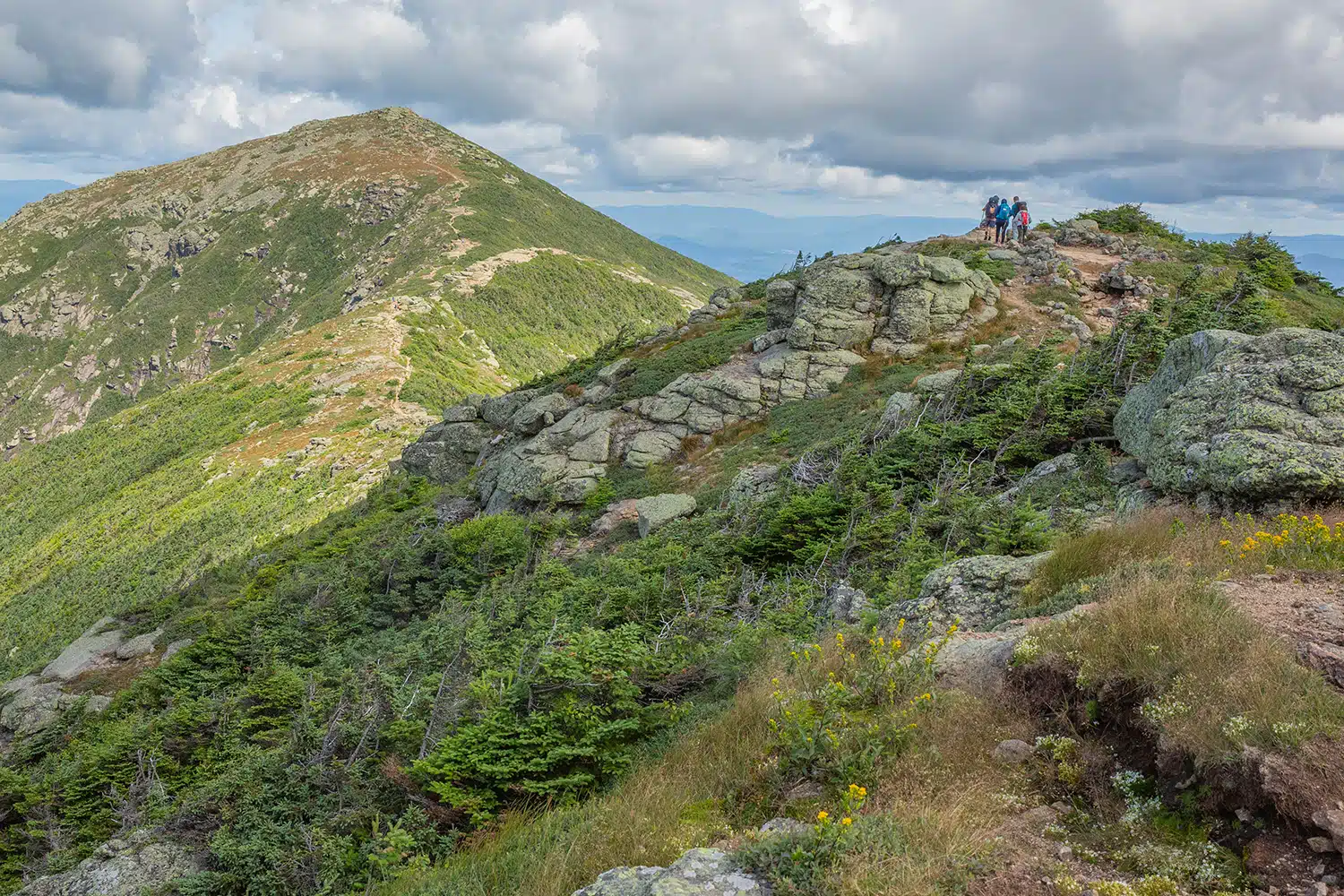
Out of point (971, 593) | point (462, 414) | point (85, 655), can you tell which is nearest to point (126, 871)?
point (971, 593)

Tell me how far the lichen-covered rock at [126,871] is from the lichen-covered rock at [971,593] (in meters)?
6.73

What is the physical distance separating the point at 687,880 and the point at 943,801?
1.40 meters

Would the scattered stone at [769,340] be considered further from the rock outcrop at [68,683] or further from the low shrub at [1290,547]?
the rock outcrop at [68,683]

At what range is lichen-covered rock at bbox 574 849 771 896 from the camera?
3.20 metres

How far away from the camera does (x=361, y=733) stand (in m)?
6.69

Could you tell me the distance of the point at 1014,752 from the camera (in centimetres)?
406

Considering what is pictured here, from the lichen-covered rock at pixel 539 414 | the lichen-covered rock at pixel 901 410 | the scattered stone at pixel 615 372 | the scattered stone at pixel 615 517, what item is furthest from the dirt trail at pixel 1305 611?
the scattered stone at pixel 615 372

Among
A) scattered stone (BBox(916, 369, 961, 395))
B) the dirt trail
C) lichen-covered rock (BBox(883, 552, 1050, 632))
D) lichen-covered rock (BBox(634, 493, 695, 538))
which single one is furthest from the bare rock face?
the dirt trail

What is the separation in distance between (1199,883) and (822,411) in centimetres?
1600

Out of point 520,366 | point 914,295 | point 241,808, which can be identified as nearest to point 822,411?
point 914,295

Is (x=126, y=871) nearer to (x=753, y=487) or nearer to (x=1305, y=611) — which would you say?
(x=1305, y=611)

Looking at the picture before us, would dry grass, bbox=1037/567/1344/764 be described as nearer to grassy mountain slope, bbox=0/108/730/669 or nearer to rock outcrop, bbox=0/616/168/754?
rock outcrop, bbox=0/616/168/754

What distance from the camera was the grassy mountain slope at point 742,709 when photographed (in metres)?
3.47

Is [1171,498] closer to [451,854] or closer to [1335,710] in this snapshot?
[1335,710]
